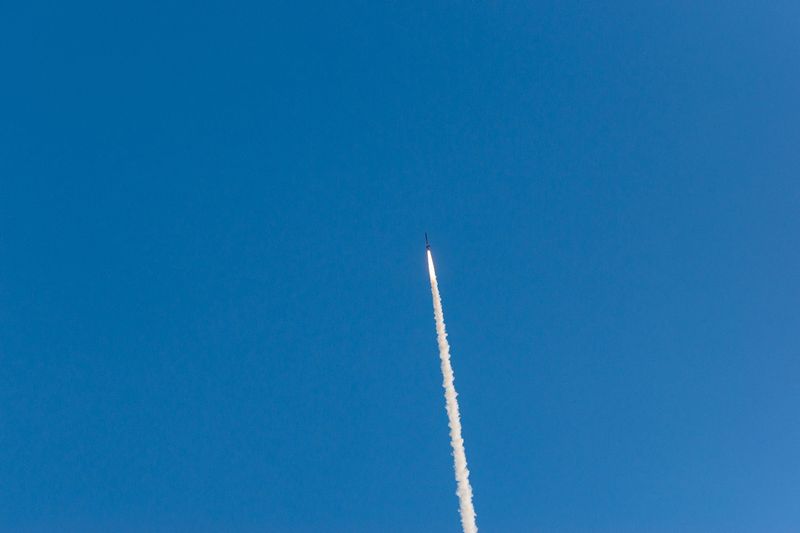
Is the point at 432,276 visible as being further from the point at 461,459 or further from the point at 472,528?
the point at 472,528

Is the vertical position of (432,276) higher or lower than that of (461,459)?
higher

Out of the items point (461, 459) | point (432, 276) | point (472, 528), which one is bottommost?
point (472, 528)

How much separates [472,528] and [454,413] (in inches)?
446

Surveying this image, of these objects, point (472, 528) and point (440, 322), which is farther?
point (440, 322)

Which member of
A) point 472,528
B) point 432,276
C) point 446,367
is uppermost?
point 432,276

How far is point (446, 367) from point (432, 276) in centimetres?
925

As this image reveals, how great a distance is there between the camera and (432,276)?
305 ft

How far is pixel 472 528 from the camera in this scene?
86500mm

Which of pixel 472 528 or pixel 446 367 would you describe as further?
pixel 446 367

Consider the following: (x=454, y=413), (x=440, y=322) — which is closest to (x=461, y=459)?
(x=454, y=413)

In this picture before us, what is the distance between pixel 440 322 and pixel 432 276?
4711 mm

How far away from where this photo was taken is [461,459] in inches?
3529

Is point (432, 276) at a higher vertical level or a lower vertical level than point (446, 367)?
higher

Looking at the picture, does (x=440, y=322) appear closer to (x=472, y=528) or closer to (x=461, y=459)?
(x=461, y=459)
